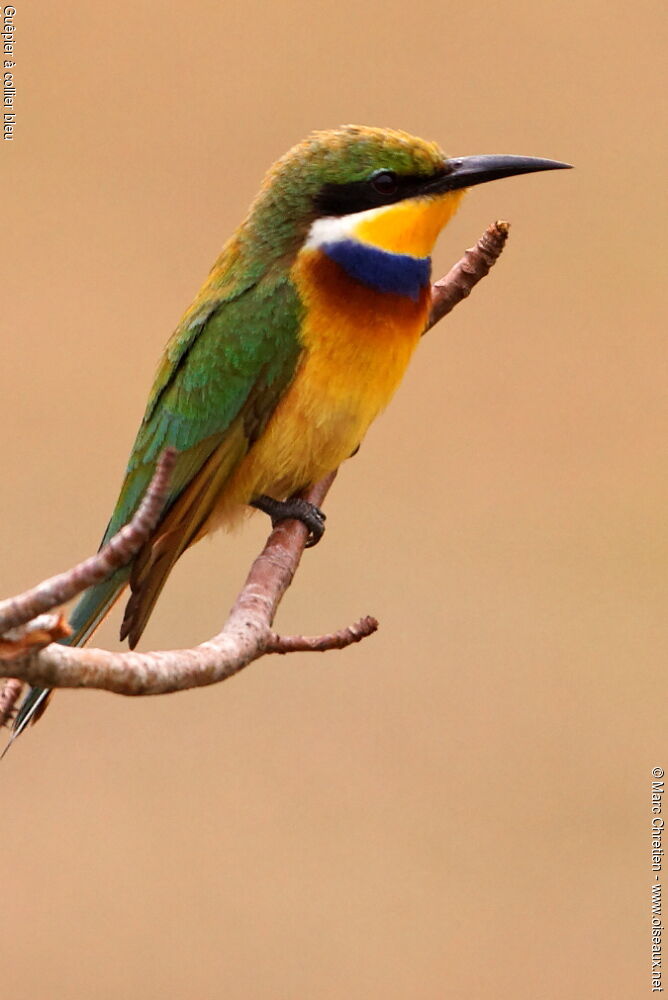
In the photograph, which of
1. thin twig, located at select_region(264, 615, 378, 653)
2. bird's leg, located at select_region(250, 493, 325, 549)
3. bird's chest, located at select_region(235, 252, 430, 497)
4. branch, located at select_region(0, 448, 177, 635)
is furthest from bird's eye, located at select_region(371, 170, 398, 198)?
branch, located at select_region(0, 448, 177, 635)

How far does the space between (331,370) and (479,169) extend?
35 cm

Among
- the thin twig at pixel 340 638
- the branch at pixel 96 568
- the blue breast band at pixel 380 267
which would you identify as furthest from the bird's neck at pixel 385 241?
the branch at pixel 96 568

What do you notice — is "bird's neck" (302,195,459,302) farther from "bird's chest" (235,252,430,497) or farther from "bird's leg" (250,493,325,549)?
"bird's leg" (250,493,325,549)

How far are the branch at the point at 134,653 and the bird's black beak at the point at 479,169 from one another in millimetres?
682

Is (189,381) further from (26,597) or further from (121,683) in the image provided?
(26,597)

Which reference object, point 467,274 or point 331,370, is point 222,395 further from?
point 467,274

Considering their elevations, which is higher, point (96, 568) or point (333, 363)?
point (333, 363)

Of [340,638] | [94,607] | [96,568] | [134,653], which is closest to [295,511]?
[94,607]

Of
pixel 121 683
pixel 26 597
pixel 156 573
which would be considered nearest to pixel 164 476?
pixel 26 597

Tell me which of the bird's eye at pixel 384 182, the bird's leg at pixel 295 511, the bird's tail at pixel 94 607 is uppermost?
the bird's eye at pixel 384 182

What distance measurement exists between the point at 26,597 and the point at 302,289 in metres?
1.15

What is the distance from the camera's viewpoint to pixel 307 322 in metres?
1.94

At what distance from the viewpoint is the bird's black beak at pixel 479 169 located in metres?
1.91

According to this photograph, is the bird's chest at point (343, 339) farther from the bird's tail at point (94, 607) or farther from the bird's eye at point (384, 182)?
the bird's tail at point (94, 607)
